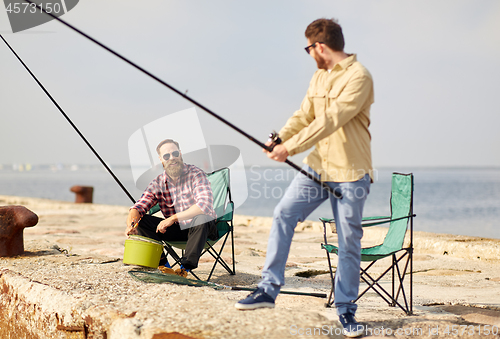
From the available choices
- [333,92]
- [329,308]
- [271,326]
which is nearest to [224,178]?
[329,308]

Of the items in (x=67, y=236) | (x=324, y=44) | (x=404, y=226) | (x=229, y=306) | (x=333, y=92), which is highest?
(x=324, y=44)

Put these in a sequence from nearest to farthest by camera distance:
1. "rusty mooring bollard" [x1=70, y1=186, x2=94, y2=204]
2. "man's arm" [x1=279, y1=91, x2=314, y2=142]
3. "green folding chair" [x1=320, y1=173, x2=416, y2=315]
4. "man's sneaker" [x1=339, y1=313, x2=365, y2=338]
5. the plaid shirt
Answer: "man's sneaker" [x1=339, y1=313, x2=365, y2=338] < "man's arm" [x1=279, y1=91, x2=314, y2=142] < "green folding chair" [x1=320, y1=173, x2=416, y2=315] < the plaid shirt < "rusty mooring bollard" [x1=70, y1=186, x2=94, y2=204]

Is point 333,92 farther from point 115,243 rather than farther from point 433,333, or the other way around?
point 115,243

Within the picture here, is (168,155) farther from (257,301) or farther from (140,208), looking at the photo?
(257,301)

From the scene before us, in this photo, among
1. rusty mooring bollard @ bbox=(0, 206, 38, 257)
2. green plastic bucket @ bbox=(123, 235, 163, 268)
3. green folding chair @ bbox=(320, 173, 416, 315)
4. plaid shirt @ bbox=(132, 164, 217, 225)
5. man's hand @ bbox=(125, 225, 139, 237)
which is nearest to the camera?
green folding chair @ bbox=(320, 173, 416, 315)

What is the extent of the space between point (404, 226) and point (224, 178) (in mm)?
1679

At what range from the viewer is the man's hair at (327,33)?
213 centimetres

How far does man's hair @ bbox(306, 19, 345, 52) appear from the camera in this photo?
2127mm

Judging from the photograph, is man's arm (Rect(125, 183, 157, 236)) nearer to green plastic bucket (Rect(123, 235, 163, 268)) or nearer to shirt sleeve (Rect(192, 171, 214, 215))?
green plastic bucket (Rect(123, 235, 163, 268))

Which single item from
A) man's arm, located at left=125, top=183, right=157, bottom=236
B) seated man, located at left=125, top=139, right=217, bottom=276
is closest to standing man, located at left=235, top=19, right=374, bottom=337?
seated man, located at left=125, top=139, right=217, bottom=276

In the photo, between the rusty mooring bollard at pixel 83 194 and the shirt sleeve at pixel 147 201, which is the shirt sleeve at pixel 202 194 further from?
the rusty mooring bollard at pixel 83 194

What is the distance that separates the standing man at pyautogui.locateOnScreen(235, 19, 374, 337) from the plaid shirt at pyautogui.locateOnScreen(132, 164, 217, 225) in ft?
3.94

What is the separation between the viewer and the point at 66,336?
2238 mm

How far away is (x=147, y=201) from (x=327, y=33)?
2002mm
